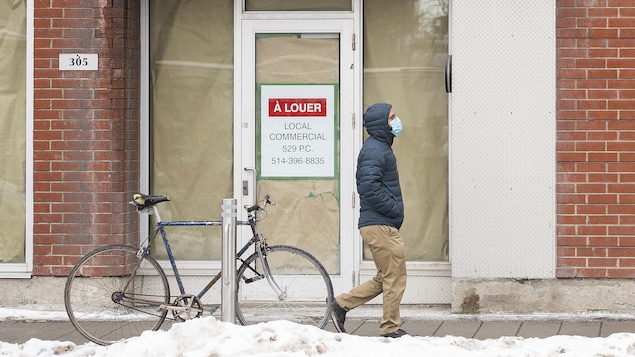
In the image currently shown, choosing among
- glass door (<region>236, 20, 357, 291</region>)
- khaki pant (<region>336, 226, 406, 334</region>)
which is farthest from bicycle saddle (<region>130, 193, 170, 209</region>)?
glass door (<region>236, 20, 357, 291</region>)

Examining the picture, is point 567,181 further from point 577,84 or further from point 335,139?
point 335,139

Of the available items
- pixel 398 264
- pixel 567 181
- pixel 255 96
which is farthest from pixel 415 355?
pixel 255 96

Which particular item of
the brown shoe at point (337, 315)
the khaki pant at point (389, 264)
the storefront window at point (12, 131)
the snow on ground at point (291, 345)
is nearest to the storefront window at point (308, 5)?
the storefront window at point (12, 131)

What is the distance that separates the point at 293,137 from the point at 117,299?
2.39 m

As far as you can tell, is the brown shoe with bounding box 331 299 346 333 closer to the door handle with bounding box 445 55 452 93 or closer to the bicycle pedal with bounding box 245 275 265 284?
the bicycle pedal with bounding box 245 275 265 284

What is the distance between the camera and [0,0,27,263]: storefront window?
1067cm

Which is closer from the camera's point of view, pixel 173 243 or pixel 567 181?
pixel 567 181

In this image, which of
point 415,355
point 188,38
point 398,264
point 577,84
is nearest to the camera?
point 415,355

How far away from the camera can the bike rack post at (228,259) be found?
848 centimetres

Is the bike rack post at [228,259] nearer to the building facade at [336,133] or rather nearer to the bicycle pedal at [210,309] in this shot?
the bicycle pedal at [210,309]

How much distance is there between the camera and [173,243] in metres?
10.9

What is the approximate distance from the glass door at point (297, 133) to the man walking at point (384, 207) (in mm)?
1755

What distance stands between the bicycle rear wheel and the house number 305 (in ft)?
6.32

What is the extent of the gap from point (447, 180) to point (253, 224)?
2363mm
